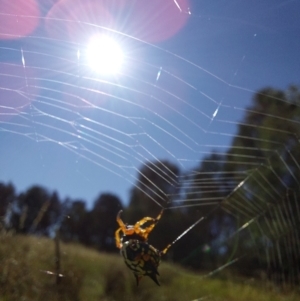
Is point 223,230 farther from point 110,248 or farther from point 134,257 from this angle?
point 134,257

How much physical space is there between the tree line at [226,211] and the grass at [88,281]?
0.69ft

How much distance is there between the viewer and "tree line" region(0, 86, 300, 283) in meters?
4.77

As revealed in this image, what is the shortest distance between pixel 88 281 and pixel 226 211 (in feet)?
14.2

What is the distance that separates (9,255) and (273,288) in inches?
153

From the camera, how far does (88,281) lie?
226 inches

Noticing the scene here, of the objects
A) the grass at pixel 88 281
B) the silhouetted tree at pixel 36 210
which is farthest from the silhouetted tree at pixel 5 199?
the silhouetted tree at pixel 36 210

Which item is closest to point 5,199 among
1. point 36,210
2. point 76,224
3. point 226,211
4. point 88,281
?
point 36,210

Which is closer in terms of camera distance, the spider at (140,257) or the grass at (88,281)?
the spider at (140,257)

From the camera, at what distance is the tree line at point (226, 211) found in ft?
15.6

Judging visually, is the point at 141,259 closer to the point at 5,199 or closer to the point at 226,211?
the point at 5,199

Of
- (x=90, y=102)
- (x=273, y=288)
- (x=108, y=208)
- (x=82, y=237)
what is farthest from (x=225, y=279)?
(x=90, y=102)

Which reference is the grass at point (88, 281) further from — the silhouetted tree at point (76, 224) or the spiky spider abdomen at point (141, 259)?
the spiky spider abdomen at point (141, 259)

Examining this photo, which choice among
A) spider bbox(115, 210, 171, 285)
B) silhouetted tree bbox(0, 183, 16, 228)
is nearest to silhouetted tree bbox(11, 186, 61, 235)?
silhouetted tree bbox(0, 183, 16, 228)

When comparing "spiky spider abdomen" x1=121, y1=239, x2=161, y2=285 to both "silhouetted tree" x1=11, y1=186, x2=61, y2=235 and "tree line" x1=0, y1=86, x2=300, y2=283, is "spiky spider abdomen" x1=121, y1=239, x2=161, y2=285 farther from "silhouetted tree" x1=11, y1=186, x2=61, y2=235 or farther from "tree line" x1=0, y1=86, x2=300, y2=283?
"silhouetted tree" x1=11, y1=186, x2=61, y2=235
